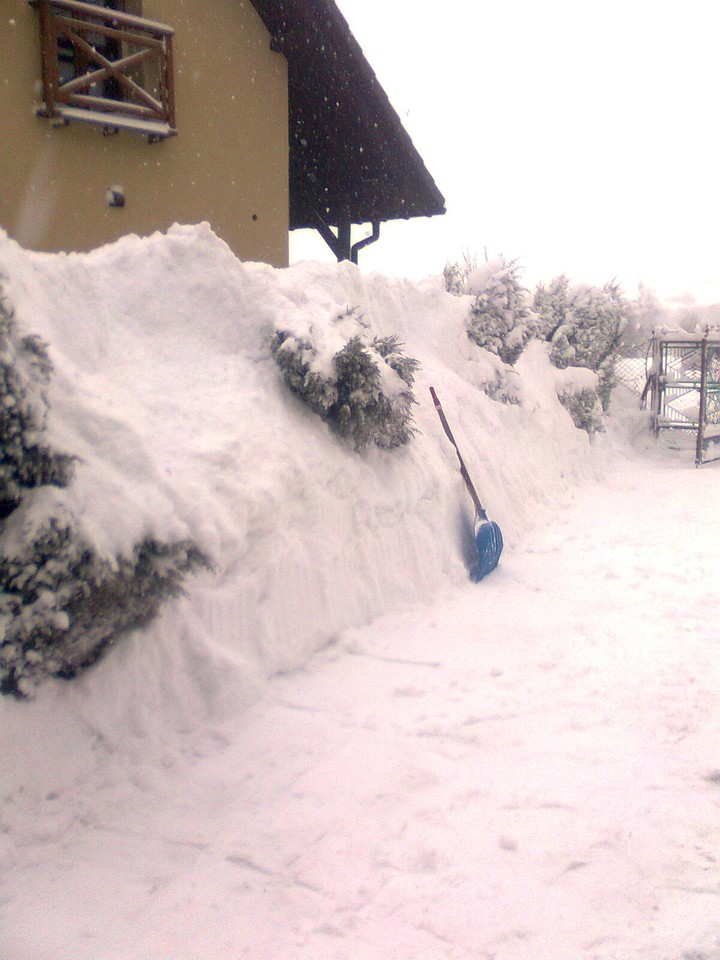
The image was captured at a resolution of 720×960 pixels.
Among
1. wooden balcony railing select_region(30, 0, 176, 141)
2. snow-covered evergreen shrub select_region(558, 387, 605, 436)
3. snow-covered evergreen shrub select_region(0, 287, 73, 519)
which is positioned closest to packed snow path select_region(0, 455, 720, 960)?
snow-covered evergreen shrub select_region(0, 287, 73, 519)

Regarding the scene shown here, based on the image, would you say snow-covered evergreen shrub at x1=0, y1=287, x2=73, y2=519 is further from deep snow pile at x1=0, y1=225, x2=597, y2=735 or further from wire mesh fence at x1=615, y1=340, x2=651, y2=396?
wire mesh fence at x1=615, y1=340, x2=651, y2=396

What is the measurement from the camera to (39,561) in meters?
3.00

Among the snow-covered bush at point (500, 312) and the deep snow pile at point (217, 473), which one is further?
the snow-covered bush at point (500, 312)

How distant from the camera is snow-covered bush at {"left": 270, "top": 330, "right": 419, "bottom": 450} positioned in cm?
525

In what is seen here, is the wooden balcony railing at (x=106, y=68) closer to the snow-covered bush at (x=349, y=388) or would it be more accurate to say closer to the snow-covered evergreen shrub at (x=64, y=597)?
the snow-covered bush at (x=349, y=388)

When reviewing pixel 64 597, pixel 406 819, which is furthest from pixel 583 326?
pixel 64 597

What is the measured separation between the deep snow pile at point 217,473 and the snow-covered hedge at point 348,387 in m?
0.10

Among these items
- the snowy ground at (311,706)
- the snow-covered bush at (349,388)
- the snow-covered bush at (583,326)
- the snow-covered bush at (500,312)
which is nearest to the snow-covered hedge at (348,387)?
the snow-covered bush at (349,388)

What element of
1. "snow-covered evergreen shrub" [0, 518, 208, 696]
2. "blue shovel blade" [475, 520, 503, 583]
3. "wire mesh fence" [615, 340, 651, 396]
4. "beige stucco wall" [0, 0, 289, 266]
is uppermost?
"beige stucco wall" [0, 0, 289, 266]

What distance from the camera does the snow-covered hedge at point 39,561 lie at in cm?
299

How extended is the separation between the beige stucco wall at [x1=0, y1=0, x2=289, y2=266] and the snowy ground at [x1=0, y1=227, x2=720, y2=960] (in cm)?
250

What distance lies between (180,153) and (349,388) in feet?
15.3

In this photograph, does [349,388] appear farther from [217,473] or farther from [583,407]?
[583,407]

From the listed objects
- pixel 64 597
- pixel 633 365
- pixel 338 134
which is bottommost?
pixel 64 597
